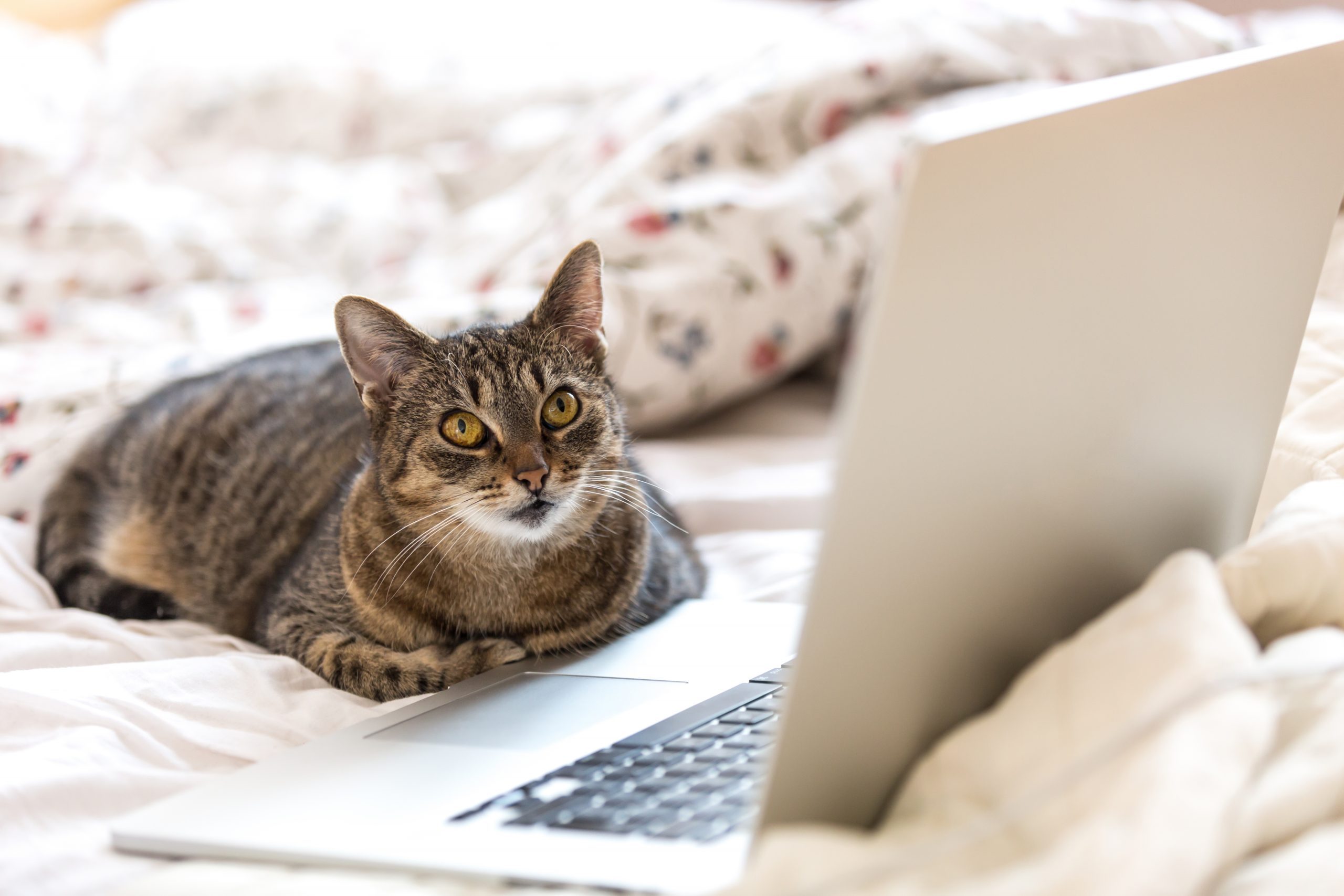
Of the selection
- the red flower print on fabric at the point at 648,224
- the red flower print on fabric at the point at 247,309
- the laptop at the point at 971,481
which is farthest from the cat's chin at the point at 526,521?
the red flower print on fabric at the point at 247,309

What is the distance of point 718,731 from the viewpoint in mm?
797

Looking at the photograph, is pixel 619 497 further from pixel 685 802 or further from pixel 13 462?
pixel 13 462

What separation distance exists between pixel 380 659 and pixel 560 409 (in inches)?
11.8

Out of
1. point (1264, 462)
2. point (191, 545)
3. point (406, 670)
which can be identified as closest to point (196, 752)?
point (406, 670)

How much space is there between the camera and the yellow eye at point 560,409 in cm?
108

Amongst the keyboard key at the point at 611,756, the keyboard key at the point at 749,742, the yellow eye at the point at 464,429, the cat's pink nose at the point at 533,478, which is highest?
the yellow eye at the point at 464,429

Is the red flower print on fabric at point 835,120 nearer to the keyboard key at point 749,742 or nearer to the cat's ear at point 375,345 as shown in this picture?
the cat's ear at point 375,345

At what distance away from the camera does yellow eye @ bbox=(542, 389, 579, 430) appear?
1080mm

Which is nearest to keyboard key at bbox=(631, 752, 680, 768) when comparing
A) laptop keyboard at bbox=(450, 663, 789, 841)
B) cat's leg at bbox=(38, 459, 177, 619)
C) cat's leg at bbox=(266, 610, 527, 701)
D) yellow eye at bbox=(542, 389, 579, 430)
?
laptop keyboard at bbox=(450, 663, 789, 841)

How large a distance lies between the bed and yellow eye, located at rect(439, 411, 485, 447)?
0.87 feet

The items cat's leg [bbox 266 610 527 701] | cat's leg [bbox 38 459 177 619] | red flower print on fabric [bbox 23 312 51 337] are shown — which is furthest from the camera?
red flower print on fabric [bbox 23 312 51 337]

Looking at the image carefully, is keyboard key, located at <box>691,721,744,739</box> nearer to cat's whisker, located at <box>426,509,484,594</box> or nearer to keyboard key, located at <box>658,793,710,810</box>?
keyboard key, located at <box>658,793,710,810</box>

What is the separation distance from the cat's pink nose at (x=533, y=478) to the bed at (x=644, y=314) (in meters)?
0.25

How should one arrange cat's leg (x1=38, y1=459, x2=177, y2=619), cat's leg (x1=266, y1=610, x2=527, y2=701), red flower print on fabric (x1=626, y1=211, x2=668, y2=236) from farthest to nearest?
red flower print on fabric (x1=626, y1=211, x2=668, y2=236) → cat's leg (x1=38, y1=459, x2=177, y2=619) → cat's leg (x1=266, y1=610, x2=527, y2=701)
